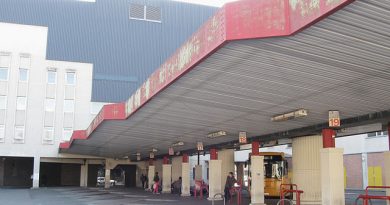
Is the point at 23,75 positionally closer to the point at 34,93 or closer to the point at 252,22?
the point at 34,93

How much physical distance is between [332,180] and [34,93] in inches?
1736

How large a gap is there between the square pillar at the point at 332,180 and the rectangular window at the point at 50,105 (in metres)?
43.3

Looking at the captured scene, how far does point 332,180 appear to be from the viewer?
17.1 metres

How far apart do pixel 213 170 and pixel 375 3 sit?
82.2 feet

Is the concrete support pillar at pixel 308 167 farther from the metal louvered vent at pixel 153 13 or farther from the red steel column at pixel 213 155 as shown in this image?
the metal louvered vent at pixel 153 13

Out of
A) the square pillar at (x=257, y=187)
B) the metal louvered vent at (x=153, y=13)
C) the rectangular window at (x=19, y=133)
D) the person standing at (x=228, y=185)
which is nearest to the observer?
the square pillar at (x=257, y=187)

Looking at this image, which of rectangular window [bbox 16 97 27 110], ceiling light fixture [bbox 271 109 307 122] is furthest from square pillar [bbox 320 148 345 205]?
rectangular window [bbox 16 97 27 110]

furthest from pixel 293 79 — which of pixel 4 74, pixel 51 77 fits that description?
pixel 4 74

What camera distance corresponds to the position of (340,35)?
8.30 meters

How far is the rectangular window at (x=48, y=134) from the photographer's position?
54.4 metres

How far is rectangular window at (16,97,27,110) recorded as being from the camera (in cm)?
5383

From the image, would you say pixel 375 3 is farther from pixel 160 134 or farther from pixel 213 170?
pixel 213 170

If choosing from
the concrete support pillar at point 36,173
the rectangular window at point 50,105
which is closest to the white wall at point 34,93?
the rectangular window at point 50,105

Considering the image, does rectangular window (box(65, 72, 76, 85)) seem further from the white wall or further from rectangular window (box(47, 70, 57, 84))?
rectangular window (box(47, 70, 57, 84))
